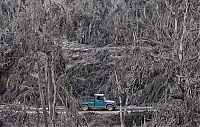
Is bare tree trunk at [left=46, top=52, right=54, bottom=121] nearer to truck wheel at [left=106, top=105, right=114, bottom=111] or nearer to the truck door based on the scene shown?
truck wheel at [left=106, top=105, right=114, bottom=111]

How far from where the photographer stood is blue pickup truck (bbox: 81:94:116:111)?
18.4 m

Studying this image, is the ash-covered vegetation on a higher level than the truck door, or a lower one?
higher

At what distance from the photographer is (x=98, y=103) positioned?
1867 centimetres

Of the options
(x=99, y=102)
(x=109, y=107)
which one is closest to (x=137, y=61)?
(x=109, y=107)

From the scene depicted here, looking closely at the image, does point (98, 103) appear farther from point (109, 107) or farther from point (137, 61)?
point (137, 61)

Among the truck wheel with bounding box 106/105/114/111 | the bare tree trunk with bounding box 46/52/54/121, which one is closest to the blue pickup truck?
the truck wheel with bounding box 106/105/114/111

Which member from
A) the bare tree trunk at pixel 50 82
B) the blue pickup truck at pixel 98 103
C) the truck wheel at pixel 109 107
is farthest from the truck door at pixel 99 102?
the bare tree trunk at pixel 50 82

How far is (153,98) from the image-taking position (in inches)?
218

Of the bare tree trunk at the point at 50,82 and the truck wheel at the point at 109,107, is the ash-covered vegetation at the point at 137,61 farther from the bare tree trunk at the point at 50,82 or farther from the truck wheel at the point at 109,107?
the truck wheel at the point at 109,107

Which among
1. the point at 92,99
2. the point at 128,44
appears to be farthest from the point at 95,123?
the point at 128,44

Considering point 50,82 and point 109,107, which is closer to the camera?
point 50,82

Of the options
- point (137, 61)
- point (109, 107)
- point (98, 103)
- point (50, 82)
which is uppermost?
point (137, 61)

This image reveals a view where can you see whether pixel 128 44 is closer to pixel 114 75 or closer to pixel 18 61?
pixel 114 75

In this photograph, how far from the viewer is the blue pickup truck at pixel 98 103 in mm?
18416
